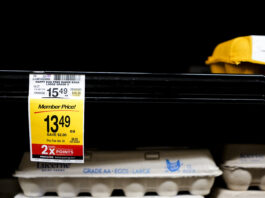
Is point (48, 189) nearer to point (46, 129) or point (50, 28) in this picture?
point (46, 129)

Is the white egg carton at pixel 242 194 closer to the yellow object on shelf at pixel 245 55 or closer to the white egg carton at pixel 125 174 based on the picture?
the white egg carton at pixel 125 174

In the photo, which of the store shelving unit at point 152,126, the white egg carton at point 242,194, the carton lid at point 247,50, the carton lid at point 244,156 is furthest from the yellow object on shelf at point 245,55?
the white egg carton at point 242,194

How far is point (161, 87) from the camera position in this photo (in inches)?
24.7

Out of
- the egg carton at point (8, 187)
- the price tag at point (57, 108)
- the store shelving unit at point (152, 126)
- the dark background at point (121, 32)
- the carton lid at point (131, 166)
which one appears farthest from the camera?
the dark background at point (121, 32)

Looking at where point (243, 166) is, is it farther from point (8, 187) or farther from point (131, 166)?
point (8, 187)

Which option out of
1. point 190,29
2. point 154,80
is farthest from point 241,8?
point 154,80

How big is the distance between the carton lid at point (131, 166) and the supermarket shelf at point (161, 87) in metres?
0.22

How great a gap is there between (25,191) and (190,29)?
956 millimetres

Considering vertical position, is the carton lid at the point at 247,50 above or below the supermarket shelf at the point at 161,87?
above

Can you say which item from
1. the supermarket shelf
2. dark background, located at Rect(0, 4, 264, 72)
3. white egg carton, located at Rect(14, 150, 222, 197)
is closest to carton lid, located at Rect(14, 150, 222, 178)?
white egg carton, located at Rect(14, 150, 222, 197)

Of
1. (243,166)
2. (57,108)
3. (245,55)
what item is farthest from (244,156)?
(57,108)

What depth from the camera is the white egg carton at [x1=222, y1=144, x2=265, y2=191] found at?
79 centimetres

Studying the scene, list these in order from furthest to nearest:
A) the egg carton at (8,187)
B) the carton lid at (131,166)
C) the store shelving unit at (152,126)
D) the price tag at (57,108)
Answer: the store shelving unit at (152,126) → the egg carton at (8,187) → the carton lid at (131,166) → the price tag at (57,108)

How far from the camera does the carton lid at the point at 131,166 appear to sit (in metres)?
0.73
